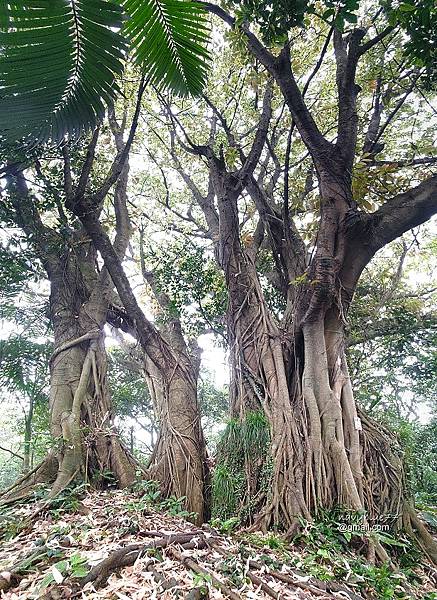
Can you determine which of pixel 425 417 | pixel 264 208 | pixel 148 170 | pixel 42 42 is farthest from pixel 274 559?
pixel 425 417

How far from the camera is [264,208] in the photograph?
5.14m

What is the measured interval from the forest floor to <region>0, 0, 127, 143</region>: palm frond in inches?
85.5

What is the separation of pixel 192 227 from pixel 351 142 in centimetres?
486

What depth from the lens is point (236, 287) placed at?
480cm

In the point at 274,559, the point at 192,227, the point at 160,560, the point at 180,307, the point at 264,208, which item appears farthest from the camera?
the point at 192,227

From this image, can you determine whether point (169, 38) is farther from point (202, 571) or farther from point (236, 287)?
point (236, 287)

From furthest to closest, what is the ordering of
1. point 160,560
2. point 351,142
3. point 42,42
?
point 351,142 → point 160,560 → point 42,42

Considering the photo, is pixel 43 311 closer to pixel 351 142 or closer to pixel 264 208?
pixel 264 208

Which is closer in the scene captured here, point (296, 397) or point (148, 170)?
point (296, 397)

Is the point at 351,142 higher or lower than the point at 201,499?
higher

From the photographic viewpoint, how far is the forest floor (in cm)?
171

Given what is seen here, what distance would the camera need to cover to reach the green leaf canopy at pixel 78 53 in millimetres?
1547

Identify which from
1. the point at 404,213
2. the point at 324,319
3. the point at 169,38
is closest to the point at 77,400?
the point at 324,319

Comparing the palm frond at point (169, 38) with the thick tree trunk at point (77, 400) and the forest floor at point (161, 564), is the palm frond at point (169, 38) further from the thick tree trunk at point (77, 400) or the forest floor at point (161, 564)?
the thick tree trunk at point (77, 400)
